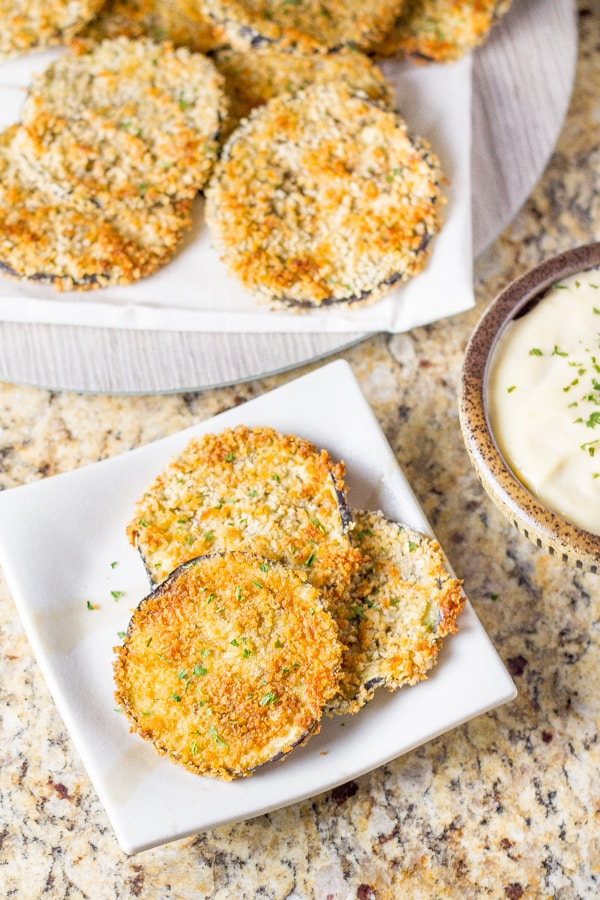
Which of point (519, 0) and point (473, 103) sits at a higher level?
point (519, 0)

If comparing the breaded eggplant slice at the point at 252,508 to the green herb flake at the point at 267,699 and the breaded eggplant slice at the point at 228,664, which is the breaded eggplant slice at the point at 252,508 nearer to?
the breaded eggplant slice at the point at 228,664

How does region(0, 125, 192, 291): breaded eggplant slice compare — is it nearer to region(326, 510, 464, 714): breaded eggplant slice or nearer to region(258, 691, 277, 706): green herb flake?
region(326, 510, 464, 714): breaded eggplant slice

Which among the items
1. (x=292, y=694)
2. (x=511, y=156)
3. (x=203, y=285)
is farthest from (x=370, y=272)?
(x=292, y=694)

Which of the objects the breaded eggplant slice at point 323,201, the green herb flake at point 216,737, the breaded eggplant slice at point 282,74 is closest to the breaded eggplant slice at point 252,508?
the green herb flake at point 216,737

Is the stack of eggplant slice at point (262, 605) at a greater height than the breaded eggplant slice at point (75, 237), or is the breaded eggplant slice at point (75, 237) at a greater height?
the breaded eggplant slice at point (75, 237)

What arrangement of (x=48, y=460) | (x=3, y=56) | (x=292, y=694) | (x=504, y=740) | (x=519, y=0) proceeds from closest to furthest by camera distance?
(x=292, y=694)
(x=504, y=740)
(x=48, y=460)
(x=3, y=56)
(x=519, y=0)

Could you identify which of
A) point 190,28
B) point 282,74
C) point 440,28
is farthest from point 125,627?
point 440,28

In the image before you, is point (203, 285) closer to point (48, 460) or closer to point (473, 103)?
point (48, 460)

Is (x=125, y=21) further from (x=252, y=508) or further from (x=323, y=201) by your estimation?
(x=252, y=508)
